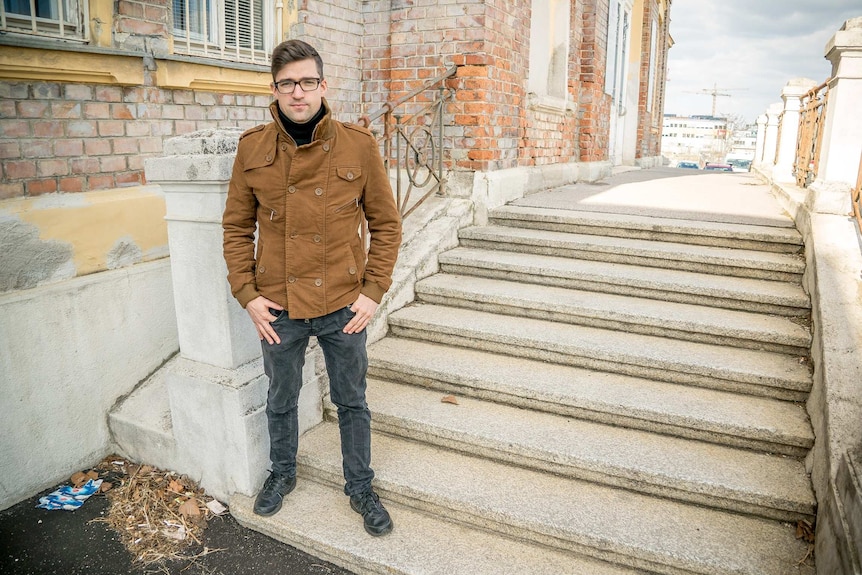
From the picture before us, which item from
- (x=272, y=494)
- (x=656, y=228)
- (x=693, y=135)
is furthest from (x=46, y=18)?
(x=693, y=135)

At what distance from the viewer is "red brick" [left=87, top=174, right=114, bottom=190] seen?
11.9 feet

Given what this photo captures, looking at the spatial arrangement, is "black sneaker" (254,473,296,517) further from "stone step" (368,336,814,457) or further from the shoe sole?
"stone step" (368,336,814,457)

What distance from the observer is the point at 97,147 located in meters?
3.63

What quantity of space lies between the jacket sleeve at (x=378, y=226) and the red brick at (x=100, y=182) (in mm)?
2016

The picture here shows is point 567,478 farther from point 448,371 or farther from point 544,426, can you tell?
point 448,371

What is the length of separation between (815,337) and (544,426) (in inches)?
64.2

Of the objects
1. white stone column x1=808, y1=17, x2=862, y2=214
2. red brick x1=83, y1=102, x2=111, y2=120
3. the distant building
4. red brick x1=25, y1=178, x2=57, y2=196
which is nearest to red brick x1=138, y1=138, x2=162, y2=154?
red brick x1=83, y1=102, x2=111, y2=120

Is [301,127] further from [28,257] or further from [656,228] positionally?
[656,228]

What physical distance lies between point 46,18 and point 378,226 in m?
2.34

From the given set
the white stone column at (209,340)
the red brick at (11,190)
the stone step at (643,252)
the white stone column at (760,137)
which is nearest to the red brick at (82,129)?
the red brick at (11,190)

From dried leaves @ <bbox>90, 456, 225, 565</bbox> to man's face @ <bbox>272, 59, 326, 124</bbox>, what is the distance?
206 centimetres

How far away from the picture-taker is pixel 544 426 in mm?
3314

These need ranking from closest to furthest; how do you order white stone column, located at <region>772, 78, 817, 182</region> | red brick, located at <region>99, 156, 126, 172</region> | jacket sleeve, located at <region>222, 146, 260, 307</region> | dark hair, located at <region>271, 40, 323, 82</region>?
dark hair, located at <region>271, 40, 323, 82</region> → jacket sleeve, located at <region>222, 146, 260, 307</region> → red brick, located at <region>99, 156, 126, 172</region> → white stone column, located at <region>772, 78, 817, 182</region>

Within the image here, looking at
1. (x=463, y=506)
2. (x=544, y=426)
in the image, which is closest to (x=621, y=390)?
(x=544, y=426)
